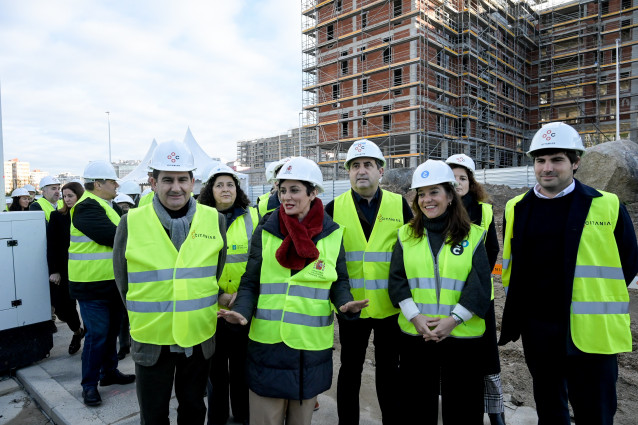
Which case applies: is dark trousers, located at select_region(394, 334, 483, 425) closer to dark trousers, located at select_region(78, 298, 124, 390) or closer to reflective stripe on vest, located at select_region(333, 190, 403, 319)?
reflective stripe on vest, located at select_region(333, 190, 403, 319)

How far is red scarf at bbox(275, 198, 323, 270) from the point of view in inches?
88.9

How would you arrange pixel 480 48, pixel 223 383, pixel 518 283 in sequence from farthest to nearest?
pixel 480 48, pixel 223 383, pixel 518 283

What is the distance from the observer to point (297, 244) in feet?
7.39

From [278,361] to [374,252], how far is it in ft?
3.68

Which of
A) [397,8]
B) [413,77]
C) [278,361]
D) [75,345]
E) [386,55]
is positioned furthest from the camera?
[386,55]

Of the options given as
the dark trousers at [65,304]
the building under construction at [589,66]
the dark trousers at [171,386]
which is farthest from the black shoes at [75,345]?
the building under construction at [589,66]

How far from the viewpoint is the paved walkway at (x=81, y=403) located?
3178mm

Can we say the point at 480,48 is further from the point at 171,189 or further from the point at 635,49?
the point at 171,189

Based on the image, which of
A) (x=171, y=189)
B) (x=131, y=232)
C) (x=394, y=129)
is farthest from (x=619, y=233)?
(x=394, y=129)

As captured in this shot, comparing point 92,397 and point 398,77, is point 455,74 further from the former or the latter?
point 92,397

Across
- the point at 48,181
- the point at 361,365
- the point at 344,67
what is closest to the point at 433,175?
the point at 361,365

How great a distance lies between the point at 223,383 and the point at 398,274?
5.43 ft

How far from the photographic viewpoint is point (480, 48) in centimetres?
3641

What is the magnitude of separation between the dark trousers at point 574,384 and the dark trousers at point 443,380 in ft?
1.25
